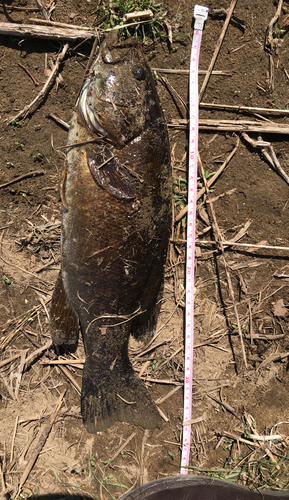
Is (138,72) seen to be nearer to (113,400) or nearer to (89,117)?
(89,117)

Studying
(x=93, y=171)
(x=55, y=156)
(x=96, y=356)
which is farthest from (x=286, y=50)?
(x=96, y=356)

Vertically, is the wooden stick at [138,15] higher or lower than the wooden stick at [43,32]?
higher

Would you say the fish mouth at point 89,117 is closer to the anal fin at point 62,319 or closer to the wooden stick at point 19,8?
the wooden stick at point 19,8

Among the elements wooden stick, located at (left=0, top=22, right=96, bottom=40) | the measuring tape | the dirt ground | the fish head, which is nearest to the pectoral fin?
the fish head

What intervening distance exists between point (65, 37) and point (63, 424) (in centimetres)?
343

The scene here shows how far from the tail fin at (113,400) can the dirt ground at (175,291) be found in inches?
5.7

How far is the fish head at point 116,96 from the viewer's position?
219 cm

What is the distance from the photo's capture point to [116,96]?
7.19ft

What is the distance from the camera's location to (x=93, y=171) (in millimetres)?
2178

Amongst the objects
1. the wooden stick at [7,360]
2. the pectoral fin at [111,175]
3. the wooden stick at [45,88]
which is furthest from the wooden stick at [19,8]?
the wooden stick at [7,360]

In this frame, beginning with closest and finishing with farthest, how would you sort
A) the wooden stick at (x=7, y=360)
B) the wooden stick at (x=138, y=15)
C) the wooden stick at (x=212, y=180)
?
the wooden stick at (x=138, y=15) < the wooden stick at (x=7, y=360) < the wooden stick at (x=212, y=180)

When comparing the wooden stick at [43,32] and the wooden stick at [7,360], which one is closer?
the wooden stick at [43,32]

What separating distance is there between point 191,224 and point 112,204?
861mm

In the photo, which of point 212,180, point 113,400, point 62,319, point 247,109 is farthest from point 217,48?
point 113,400
